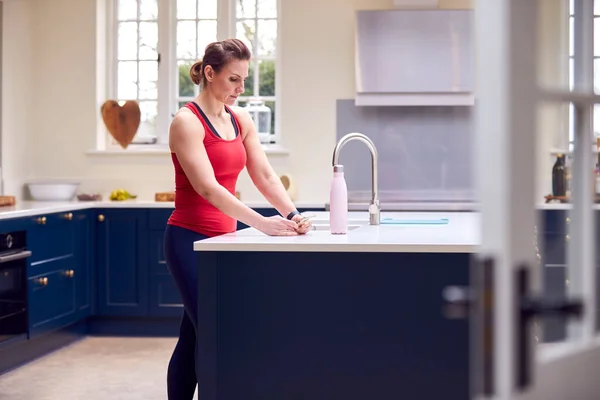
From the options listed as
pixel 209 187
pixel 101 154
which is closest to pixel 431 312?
pixel 209 187

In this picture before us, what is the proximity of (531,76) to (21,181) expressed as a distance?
5.38 meters

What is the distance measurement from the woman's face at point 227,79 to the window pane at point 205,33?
340 cm

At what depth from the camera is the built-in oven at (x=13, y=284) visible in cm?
441

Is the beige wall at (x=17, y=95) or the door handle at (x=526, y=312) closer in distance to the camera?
the door handle at (x=526, y=312)

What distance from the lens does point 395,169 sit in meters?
5.94

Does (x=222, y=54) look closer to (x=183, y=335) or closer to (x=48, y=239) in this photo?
(x=183, y=335)

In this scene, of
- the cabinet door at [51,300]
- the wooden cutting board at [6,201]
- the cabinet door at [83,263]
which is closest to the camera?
the cabinet door at [51,300]

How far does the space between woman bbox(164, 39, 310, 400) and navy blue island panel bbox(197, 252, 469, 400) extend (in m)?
0.19

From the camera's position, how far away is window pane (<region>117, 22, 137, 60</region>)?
6.29 m

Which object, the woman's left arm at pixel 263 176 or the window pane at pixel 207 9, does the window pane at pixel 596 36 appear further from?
the window pane at pixel 207 9

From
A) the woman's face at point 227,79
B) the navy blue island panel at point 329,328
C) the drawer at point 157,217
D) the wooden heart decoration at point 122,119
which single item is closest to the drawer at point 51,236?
the drawer at point 157,217

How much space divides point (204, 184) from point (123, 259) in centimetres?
301

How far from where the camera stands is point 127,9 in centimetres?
630

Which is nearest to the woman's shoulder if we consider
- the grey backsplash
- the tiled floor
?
the tiled floor
